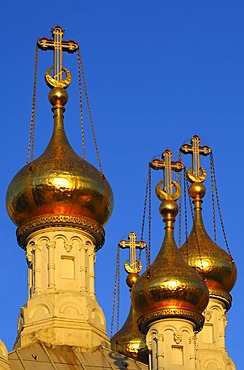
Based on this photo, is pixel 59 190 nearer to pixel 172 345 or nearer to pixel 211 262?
pixel 211 262

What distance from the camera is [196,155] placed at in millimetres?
46969

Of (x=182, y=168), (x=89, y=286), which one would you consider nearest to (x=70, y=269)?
(x=89, y=286)

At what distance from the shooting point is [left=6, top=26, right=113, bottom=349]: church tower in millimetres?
41969

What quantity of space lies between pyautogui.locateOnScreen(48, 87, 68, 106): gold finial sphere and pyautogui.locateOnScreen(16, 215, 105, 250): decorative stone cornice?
10.9 feet

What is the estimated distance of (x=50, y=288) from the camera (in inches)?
1662

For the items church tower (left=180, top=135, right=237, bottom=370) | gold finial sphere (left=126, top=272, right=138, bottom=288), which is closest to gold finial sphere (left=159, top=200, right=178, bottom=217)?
church tower (left=180, top=135, right=237, bottom=370)

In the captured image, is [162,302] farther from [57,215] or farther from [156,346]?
[57,215]

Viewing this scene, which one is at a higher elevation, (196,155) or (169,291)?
(196,155)

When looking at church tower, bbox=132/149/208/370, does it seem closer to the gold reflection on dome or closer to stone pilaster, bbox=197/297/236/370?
the gold reflection on dome

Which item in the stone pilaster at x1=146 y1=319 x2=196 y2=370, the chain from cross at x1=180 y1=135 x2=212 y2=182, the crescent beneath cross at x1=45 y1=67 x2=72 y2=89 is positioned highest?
the crescent beneath cross at x1=45 y1=67 x2=72 y2=89

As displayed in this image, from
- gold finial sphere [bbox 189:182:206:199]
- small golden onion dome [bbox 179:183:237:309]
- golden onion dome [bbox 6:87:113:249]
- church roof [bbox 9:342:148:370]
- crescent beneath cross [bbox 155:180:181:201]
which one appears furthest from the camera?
gold finial sphere [bbox 189:182:206:199]

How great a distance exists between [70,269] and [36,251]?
904mm

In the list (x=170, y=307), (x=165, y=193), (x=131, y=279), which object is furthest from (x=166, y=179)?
(x=131, y=279)

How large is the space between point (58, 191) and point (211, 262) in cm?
478
